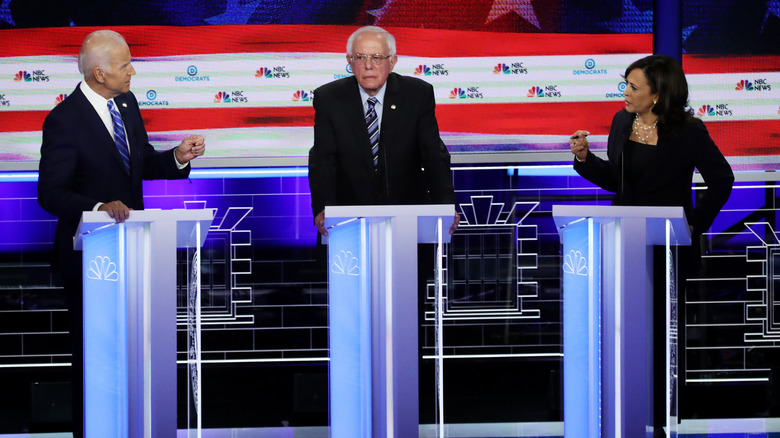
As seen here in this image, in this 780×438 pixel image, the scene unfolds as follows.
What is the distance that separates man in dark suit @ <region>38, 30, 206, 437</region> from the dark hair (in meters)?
1.72

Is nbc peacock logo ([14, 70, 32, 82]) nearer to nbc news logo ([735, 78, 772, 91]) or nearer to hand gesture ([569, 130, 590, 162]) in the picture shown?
hand gesture ([569, 130, 590, 162])

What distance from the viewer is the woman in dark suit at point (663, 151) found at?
350 cm

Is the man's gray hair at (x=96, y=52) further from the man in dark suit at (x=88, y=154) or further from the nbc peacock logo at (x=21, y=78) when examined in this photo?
the nbc peacock logo at (x=21, y=78)

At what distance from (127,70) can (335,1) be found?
6.38ft

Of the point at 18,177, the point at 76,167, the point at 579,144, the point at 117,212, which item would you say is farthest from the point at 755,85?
the point at 18,177

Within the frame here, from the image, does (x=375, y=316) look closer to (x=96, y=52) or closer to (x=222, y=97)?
(x=96, y=52)

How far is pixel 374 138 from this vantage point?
354 cm

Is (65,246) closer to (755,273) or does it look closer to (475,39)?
(475,39)

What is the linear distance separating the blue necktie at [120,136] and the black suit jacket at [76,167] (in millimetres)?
17

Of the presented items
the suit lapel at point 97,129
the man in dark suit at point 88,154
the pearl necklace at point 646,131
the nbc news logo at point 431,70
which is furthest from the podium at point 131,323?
the nbc news logo at point 431,70

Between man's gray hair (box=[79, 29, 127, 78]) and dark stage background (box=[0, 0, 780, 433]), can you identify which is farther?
dark stage background (box=[0, 0, 780, 433])

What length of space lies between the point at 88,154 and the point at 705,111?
335cm

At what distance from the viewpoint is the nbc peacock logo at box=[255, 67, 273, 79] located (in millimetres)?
5039

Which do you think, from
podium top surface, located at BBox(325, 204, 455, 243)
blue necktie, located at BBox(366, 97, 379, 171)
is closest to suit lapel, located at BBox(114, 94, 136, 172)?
blue necktie, located at BBox(366, 97, 379, 171)
